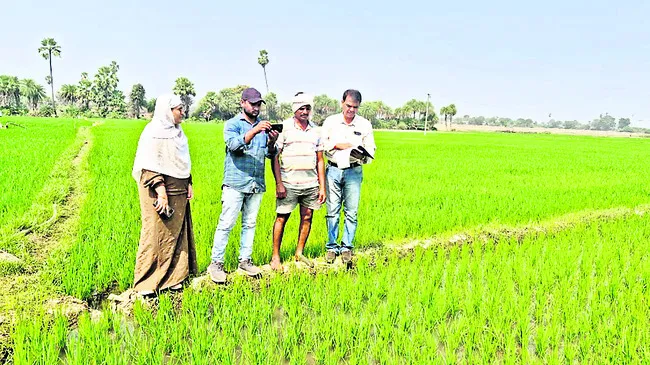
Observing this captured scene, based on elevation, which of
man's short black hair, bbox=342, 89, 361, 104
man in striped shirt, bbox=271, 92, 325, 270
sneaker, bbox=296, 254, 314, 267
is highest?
man's short black hair, bbox=342, 89, 361, 104

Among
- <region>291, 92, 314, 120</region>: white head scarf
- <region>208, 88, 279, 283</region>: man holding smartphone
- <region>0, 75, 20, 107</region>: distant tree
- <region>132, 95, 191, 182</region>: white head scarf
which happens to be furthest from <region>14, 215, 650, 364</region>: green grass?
<region>0, 75, 20, 107</region>: distant tree

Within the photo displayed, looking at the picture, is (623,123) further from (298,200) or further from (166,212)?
(166,212)

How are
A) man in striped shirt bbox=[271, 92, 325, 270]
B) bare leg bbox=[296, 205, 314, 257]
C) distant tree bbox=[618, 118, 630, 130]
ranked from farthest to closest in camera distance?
distant tree bbox=[618, 118, 630, 130] → bare leg bbox=[296, 205, 314, 257] → man in striped shirt bbox=[271, 92, 325, 270]

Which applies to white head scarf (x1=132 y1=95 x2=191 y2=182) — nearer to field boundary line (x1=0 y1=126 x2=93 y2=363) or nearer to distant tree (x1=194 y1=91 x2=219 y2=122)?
field boundary line (x1=0 y1=126 x2=93 y2=363)

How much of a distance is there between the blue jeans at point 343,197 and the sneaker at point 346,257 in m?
0.03

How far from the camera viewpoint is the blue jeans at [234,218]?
10.1ft

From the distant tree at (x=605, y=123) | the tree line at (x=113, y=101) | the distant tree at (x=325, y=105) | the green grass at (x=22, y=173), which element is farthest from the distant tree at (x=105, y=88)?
the distant tree at (x=605, y=123)

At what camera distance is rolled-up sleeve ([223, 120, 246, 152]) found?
290cm

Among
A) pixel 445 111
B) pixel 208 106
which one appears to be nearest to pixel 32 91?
pixel 208 106

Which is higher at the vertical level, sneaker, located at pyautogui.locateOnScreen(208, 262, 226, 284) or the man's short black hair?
the man's short black hair

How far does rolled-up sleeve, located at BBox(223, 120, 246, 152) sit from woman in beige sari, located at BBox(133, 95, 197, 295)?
31cm

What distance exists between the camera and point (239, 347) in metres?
2.38

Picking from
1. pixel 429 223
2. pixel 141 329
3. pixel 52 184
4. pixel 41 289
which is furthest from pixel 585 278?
pixel 52 184

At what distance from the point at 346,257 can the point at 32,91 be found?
3440 inches
